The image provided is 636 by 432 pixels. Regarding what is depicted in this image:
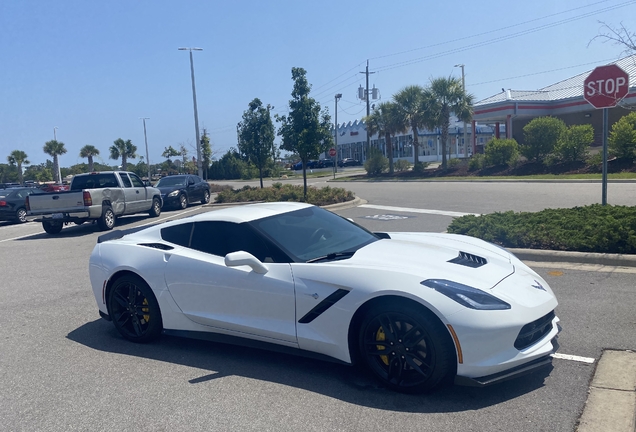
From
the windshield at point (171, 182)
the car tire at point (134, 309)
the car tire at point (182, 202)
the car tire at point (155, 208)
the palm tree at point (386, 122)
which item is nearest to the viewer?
the car tire at point (134, 309)

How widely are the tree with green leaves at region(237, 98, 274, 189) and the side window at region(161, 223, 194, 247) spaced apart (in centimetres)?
2432

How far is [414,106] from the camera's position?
4319 cm

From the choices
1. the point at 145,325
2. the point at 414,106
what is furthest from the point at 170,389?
the point at 414,106

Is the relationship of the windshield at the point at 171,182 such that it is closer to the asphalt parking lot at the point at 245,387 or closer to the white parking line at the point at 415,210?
the white parking line at the point at 415,210

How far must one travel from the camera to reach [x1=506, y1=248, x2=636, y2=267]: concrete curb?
7.65m

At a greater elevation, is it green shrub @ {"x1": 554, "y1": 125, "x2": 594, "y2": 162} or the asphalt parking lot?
green shrub @ {"x1": 554, "y1": 125, "x2": 594, "y2": 162}

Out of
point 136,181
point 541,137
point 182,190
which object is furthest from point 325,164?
point 136,181

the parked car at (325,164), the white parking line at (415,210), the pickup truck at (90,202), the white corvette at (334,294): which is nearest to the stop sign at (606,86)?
the white parking line at (415,210)

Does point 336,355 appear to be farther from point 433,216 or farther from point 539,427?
point 433,216

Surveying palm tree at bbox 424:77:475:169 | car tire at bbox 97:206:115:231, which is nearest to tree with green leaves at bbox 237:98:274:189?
car tire at bbox 97:206:115:231

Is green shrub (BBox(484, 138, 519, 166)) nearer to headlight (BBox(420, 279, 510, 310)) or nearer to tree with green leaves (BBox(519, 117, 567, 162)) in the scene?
tree with green leaves (BBox(519, 117, 567, 162))

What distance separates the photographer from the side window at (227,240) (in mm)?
5082

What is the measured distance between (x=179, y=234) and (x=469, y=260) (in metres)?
2.85

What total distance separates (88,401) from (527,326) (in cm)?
338
